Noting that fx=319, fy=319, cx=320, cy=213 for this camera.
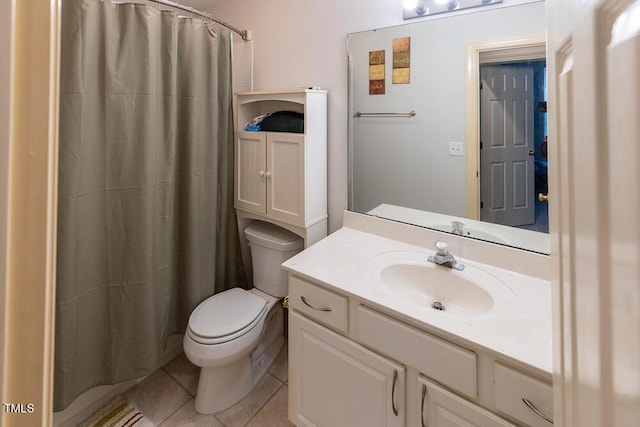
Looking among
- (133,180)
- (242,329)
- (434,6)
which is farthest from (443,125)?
(133,180)

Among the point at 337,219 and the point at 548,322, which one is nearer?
the point at 548,322

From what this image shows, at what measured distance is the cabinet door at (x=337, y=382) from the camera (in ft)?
3.49

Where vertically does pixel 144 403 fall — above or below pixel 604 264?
below

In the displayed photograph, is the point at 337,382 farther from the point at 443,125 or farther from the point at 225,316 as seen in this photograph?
the point at 443,125

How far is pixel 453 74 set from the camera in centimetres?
133

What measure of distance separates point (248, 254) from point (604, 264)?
1.93 meters

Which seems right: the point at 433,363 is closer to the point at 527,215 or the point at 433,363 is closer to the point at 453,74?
the point at 527,215

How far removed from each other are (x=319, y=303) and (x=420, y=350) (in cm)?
39

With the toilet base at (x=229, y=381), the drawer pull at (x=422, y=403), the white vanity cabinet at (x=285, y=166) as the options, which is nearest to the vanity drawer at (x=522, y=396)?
the drawer pull at (x=422, y=403)

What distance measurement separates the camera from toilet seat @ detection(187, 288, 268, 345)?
1470 mm

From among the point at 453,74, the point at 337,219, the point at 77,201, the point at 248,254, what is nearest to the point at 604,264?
the point at 453,74

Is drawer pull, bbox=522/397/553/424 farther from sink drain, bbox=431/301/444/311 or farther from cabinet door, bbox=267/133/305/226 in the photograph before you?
cabinet door, bbox=267/133/305/226

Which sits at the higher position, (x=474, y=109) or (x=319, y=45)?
(x=319, y=45)

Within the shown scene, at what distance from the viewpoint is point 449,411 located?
3.07 ft
